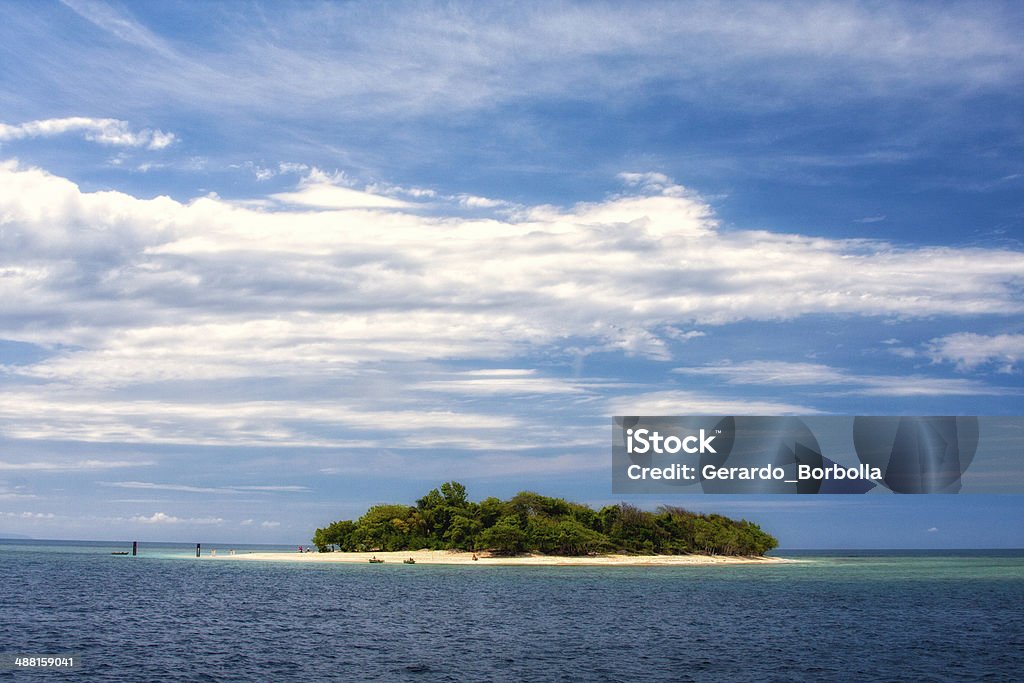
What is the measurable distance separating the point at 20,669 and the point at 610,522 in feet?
401

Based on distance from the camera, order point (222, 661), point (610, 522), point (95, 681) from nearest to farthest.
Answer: point (95, 681) → point (222, 661) → point (610, 522)

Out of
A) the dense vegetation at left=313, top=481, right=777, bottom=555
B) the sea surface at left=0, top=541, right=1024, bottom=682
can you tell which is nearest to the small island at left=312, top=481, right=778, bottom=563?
the dense vegetation at left=313, top=481, right=777, bottom=555

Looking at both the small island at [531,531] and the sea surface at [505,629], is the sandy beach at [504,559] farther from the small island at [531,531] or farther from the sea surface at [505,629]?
the sea surface at [505,629]

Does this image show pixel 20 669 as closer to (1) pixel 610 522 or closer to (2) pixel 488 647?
(2) pixel 488 647

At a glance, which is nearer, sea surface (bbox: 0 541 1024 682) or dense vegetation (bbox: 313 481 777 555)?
sea surface (bbox: 0 541 1024 682)

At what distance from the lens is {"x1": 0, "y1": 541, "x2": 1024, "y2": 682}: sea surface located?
44250 millimetres

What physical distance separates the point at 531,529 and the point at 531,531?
0.37m

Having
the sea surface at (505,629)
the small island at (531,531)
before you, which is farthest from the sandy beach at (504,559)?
the sea surface at (505,629)

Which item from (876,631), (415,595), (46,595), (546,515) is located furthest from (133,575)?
(876,631)

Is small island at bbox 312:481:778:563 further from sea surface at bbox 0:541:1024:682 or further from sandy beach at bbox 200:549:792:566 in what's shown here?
sea surface at bbox 0:541:1024:682

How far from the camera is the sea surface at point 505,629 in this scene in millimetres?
44250

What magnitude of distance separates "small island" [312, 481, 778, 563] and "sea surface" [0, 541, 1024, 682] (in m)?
40.7

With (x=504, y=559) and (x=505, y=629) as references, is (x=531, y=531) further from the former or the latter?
(x=505, y=629)

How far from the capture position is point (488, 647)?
168ft
